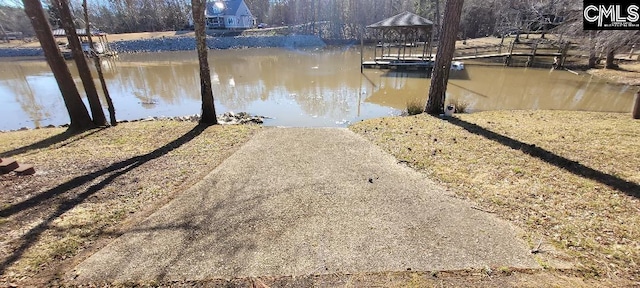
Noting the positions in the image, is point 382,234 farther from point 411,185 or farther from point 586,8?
point 586,8

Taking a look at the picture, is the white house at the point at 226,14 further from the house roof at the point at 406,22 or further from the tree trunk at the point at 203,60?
the tree trunk at the point at 203,60

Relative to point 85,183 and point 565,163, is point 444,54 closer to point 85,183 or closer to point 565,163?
point 565,163

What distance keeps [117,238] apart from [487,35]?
1933 inches

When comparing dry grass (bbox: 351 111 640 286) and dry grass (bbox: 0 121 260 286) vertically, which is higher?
dry grass (bbox: 351 111 640 286)

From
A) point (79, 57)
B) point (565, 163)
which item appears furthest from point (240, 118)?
point (565, 163)

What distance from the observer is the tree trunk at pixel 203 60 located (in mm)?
7422

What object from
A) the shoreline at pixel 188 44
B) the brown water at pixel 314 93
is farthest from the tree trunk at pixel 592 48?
the shoreline at pixel 188 44

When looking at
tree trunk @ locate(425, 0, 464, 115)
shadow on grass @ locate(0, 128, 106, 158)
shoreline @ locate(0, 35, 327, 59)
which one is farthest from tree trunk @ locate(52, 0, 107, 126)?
shoreline @ locate(0, 35, 327, 59)

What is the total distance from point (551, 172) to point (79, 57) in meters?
10.9

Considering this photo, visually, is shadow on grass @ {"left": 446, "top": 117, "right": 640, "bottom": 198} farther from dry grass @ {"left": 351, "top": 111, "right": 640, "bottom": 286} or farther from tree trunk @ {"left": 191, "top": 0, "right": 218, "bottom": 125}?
tree trunk @ {"left": 191, "top": 0, "right": 218, "bottom": 125}

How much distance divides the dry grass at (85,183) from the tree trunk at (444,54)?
5574 millimetres

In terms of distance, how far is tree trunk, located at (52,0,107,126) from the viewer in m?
7.21

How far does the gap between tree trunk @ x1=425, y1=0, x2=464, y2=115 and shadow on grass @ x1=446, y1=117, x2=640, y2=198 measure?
187 centimetres

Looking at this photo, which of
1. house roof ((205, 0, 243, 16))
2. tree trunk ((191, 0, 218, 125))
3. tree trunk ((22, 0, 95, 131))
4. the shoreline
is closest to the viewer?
tree trunk ((22, 0, 95, 131))
